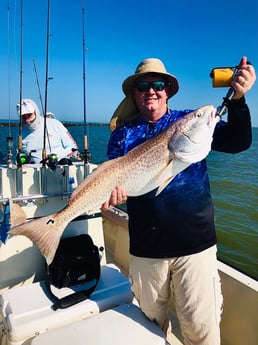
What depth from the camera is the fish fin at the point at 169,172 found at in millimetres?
2227

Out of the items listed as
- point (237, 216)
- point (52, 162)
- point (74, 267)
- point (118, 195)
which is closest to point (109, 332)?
point (74, 267)

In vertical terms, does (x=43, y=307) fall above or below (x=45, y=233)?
below

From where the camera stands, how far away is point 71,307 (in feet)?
8.73

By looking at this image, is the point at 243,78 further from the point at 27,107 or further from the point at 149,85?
the point at 27,107

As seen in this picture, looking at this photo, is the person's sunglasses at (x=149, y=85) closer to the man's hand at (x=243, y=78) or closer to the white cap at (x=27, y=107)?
the man's hand at (x=243, y=78)

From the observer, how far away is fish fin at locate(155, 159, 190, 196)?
2.23 meters

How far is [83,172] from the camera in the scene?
377 centimetres

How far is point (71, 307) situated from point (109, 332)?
519mm

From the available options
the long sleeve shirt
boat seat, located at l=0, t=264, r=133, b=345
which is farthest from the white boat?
the long sleeve shirt

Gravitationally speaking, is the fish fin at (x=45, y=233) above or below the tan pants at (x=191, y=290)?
above

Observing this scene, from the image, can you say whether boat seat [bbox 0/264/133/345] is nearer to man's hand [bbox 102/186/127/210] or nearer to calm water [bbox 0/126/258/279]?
man's hand [bbox 102/186/127/210]

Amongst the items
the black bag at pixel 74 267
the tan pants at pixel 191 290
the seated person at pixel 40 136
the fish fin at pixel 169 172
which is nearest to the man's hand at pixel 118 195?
the fish fin at pixel 169 172

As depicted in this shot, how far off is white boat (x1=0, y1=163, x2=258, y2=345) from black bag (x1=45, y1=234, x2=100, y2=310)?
9 centimetres

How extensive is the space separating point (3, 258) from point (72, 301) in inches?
43.7
